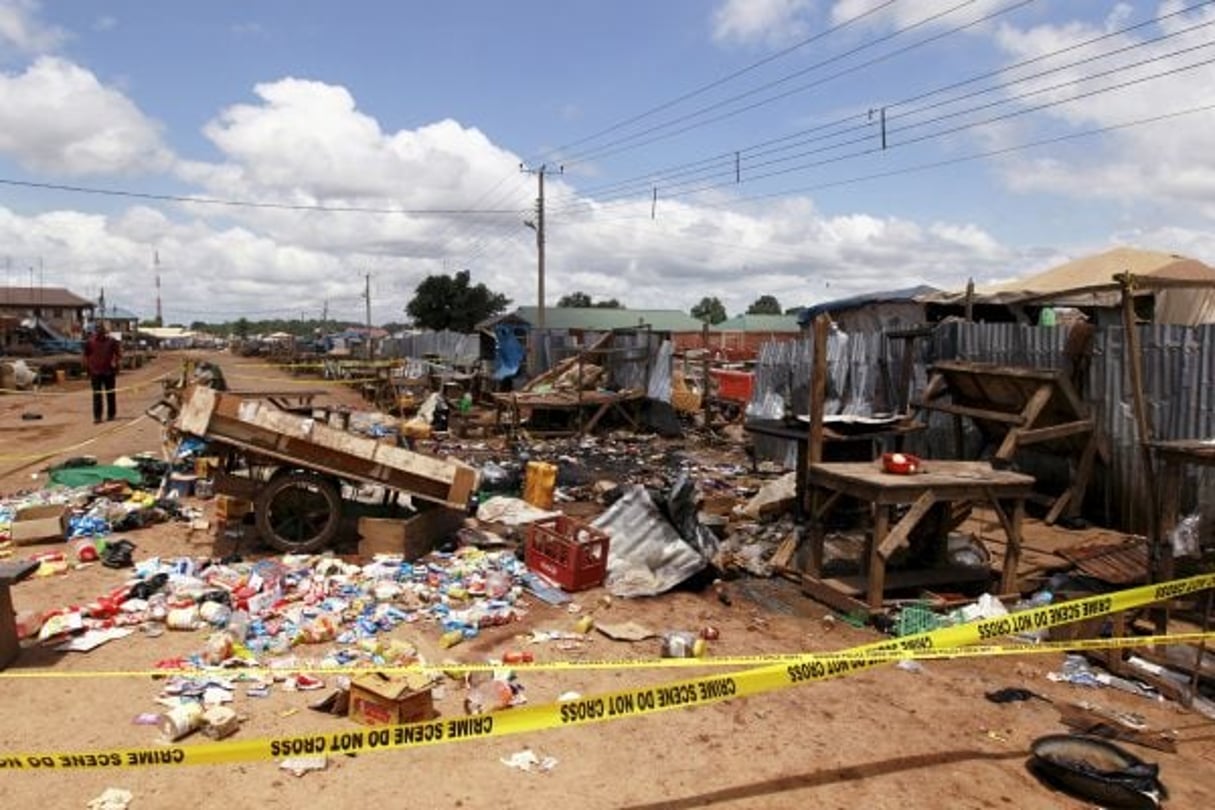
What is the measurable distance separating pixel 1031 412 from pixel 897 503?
4.01 m

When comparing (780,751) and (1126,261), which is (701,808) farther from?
(1126,261)

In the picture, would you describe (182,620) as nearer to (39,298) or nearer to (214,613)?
(214,613)

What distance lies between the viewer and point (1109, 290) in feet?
43.8

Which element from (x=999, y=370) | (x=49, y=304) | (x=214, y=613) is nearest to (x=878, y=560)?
(x=999, y=370)

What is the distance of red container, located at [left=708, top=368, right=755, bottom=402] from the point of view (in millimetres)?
20156

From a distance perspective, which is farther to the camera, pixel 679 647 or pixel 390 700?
pixel 679 647

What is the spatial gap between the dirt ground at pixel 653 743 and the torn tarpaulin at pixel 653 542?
2.84 feet

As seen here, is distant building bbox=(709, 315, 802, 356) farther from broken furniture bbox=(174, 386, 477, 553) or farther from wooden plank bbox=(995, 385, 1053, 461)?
broken furniture bbox=(174, 386, 477, 553)

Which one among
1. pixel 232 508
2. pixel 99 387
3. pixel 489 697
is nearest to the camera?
pixel 489 697

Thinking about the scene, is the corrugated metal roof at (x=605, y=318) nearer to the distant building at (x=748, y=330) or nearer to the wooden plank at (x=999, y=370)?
the distant building at (x=748, y=330)

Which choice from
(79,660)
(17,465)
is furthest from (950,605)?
(17,465)

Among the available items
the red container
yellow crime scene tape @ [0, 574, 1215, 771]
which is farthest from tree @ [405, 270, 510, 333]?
yellow crime scene tape @ [0, 574, 1215, 771]

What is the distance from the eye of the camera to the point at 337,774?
396 centimetres

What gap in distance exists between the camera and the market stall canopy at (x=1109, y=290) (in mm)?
13758
